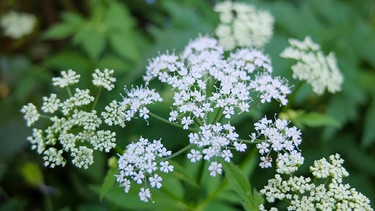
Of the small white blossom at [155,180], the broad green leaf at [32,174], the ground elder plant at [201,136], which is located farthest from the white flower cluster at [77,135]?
the broad green leaf at [32,174]

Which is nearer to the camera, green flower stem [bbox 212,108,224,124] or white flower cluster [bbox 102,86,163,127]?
white flower cluster [bbox 102,86,163,127]

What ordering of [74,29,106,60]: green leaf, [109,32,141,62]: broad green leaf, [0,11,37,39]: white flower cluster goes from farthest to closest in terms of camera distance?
1. [0,11,37,39]: white flower cluster
2. [109,32,141,62]: broad green leaf
3. [74,29,106,60]: green leaf

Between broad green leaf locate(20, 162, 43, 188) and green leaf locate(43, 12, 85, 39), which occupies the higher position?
green leaf locate(43, 12, 85, 39)

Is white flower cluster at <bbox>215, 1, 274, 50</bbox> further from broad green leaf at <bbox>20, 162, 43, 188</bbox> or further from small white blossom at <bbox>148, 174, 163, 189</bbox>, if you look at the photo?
broad green leaf at <bbox>20, 162, 43, 188</bbox>

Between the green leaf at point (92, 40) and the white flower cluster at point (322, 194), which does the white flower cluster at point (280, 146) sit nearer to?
the white flower cluster at point (322, 194)

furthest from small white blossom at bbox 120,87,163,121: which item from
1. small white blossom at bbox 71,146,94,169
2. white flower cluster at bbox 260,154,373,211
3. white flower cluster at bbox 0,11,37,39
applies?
white flower cluster at bbox 0,11,37,39

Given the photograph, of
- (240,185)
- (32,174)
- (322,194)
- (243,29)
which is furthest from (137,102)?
(32,174)
